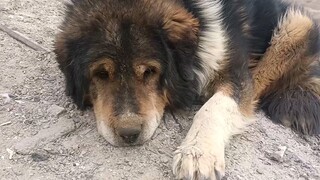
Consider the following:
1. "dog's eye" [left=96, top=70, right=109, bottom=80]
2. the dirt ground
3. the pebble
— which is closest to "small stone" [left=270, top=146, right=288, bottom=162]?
the dirt ground

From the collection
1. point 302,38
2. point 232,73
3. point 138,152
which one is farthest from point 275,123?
point 138,152

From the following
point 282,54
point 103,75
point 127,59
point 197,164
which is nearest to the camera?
point 197,164

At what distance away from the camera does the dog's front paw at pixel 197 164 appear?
11.3 feet

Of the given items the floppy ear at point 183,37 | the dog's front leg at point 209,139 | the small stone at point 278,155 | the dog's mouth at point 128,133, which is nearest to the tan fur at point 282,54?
the dog's front leg at point 209,139

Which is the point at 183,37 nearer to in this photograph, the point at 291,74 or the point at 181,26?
the point at 181,26

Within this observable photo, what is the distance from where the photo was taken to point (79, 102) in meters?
4.04

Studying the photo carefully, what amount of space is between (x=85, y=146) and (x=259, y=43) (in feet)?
6.31

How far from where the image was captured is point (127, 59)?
366 cm

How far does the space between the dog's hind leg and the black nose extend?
4.69ft

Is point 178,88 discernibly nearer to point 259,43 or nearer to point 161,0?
point 161,0

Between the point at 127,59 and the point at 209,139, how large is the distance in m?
0.75

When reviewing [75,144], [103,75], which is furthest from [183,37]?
[75,144]

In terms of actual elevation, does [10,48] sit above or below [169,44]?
below

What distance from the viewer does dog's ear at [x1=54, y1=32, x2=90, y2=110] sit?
12.5 feet
